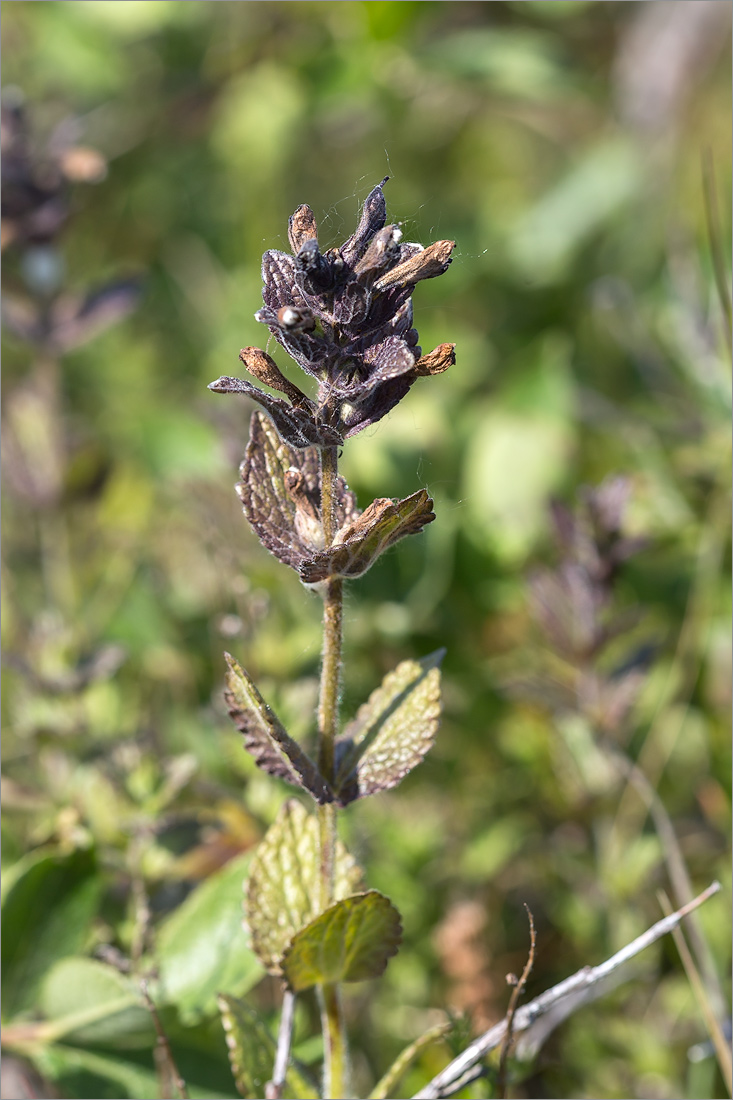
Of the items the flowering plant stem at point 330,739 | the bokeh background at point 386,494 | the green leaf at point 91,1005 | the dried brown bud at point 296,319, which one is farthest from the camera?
the bokeh background at point 386,494

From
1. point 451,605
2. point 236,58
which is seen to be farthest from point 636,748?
point 236,58

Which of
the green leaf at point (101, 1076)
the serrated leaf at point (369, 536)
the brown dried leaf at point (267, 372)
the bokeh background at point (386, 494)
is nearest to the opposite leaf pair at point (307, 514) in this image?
the serrated leaf at point (369, 536)

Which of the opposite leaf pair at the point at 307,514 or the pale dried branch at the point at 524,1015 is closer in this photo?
the opposite leaf pair at the point at 307,514

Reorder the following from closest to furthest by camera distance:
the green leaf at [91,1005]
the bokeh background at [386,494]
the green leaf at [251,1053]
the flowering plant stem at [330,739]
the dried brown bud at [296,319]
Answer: the dried brown bud at [296,319] → the flowering plant stem at [330,739] → the green leaf at [251,1053] → the green leaf at [91,1005] → the bokeh background at [386,494]

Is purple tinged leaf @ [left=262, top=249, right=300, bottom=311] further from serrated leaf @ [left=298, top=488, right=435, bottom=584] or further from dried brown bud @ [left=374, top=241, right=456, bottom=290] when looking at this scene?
serrated leaf @ [left=298, top=488, right=435, bottom=584]

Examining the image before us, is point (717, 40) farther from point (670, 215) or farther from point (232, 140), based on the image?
point (232, 140)

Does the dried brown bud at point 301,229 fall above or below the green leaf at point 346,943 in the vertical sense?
above

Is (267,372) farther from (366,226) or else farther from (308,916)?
(308,916)

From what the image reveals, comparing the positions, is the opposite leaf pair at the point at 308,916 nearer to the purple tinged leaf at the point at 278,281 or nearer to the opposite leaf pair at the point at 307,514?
the opposite leaf pair at the point at 307,514
